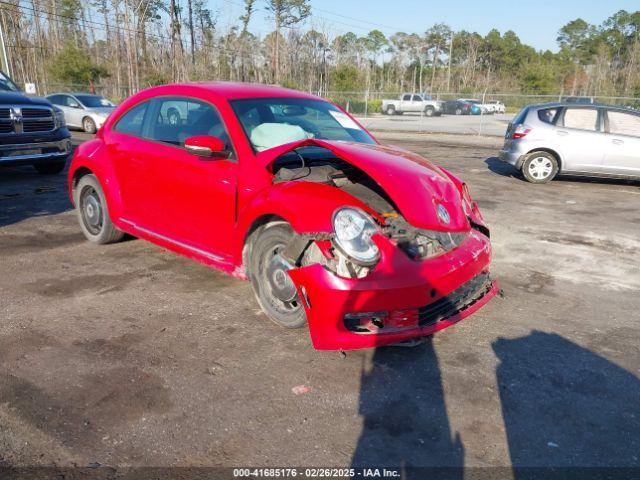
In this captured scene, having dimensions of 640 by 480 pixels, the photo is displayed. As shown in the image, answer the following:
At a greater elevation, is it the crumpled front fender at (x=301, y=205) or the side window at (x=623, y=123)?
the side window at (x=623, y=123)

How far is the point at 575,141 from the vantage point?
973 centimetres

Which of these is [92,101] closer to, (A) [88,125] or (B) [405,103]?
(A) [88,125]

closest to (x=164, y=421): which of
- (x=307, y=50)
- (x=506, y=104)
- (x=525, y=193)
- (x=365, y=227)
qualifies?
(x=365, y=227)

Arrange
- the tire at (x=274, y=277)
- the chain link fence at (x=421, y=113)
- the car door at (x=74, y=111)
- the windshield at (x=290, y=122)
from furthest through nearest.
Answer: the chain link fence at (x=421, y=113) < the car door at (x=74, y=111) < the windshield at (x=290, y=122) < the tire at (x=274, y=277)

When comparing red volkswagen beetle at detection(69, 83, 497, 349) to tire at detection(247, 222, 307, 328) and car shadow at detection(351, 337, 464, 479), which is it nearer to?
tire at detection(247, 222, 307, 328)

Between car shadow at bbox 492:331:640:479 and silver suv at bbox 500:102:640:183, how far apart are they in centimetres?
737

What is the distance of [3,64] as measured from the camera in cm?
2731

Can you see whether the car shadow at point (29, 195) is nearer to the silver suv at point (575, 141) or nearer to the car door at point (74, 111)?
the car door at point (74, 111)

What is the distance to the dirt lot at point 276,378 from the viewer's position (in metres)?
2.38

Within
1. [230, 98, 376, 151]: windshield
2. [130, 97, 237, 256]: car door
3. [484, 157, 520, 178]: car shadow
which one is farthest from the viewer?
[484, 157, 520, 178]: car shadow

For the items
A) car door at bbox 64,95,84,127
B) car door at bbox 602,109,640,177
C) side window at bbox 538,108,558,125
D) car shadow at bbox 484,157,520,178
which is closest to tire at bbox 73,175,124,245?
side window at bbox 538,108,558,125

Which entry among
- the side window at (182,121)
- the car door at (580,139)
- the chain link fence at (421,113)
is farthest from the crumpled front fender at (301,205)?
the chain link fence at (421,113)

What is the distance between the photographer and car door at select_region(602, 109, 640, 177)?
949cm

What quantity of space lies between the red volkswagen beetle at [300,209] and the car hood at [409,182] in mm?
12
